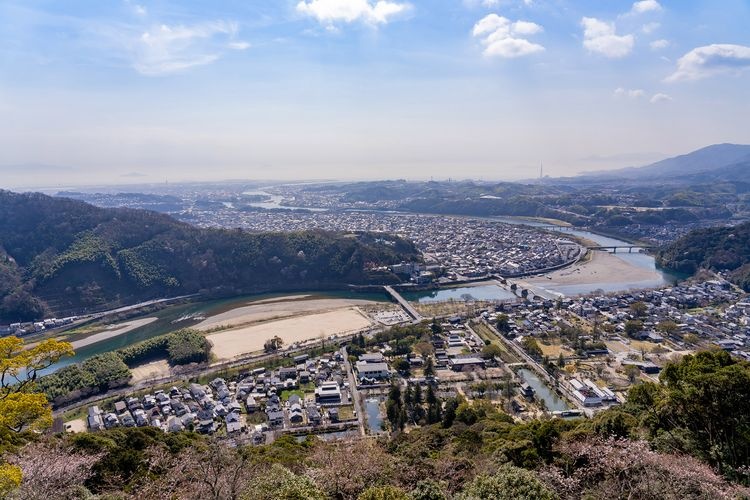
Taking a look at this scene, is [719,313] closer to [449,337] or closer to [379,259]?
[449,337]

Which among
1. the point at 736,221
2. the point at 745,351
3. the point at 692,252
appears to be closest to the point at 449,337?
the point at 745,351

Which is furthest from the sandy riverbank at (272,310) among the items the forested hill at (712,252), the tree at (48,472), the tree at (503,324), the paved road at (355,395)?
the forested hill at (712,252)

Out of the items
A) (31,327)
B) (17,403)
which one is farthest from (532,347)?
(31,327)

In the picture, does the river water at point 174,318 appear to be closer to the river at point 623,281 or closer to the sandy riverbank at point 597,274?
the river at point 623,281

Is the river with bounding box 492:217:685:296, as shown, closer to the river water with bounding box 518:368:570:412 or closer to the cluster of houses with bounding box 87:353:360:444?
the river water with bounding box 518:368:570:412

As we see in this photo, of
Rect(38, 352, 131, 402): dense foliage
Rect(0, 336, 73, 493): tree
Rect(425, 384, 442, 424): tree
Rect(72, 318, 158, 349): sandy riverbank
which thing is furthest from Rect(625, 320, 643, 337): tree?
Rect(72, 318, 158, 349): sandy riverbank

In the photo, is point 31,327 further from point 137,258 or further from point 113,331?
point 137,258
